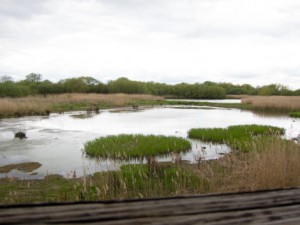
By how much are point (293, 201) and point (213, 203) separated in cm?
63

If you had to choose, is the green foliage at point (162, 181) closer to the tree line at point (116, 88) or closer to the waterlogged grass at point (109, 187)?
the waterlogged grass at point (109, 187)

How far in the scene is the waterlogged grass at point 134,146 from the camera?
1289 cm

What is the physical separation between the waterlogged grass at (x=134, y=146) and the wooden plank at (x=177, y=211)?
10.5 m

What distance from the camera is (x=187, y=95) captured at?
97.2 m

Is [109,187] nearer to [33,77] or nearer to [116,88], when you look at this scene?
[116,88]

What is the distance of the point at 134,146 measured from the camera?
13789 millimetres

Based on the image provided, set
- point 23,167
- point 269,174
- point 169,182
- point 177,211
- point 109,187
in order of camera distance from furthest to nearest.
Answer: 1. point 23,167
2. point 169,182
3. point 109,187
4. point 269,174
5. point 177,211

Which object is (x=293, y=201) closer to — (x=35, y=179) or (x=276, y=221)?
(x=276, y=221)

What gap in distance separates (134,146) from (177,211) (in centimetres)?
1206

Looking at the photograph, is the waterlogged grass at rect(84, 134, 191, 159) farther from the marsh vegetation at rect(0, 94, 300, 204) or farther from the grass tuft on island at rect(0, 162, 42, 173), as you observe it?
the grass tuft on island at rect(0, 162, 42, 173)

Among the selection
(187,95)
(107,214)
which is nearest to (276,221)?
(107,214)

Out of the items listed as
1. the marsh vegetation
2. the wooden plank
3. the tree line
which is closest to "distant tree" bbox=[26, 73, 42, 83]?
the tree line

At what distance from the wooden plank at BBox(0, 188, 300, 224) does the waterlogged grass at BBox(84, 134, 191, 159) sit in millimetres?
10497

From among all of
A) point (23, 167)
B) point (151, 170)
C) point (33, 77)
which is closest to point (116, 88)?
point (33, 77)
